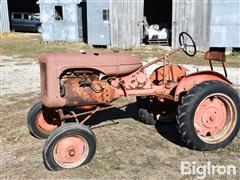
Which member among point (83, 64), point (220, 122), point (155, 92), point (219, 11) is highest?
point (219, 11)

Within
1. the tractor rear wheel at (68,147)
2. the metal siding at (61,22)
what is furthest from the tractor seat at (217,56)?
the metal siding at (61,22)

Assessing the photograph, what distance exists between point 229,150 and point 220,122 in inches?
16.5

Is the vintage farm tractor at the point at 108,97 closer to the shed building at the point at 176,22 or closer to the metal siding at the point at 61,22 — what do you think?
the shed building at the point at 176,22

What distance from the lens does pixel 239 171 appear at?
4750mm

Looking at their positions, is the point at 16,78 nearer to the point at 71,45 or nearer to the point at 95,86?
the point at 95,86

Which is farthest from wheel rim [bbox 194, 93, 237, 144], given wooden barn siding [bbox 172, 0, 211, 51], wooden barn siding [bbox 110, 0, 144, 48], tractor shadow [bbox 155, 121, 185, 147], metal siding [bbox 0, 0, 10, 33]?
metal siding [bbox 0, 0, 10, 33]

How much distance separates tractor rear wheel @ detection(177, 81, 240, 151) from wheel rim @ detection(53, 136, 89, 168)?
4.37ft

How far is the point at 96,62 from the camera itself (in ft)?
16.7

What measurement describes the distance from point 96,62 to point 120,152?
134cm

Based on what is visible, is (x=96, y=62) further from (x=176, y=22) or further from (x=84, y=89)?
(x=176, y=22)

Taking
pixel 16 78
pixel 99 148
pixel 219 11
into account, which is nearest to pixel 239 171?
pixel 99 148

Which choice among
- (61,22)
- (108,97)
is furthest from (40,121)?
(61,22)

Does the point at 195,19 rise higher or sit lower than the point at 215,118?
higher

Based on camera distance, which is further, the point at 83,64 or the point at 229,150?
the point at 229,150
